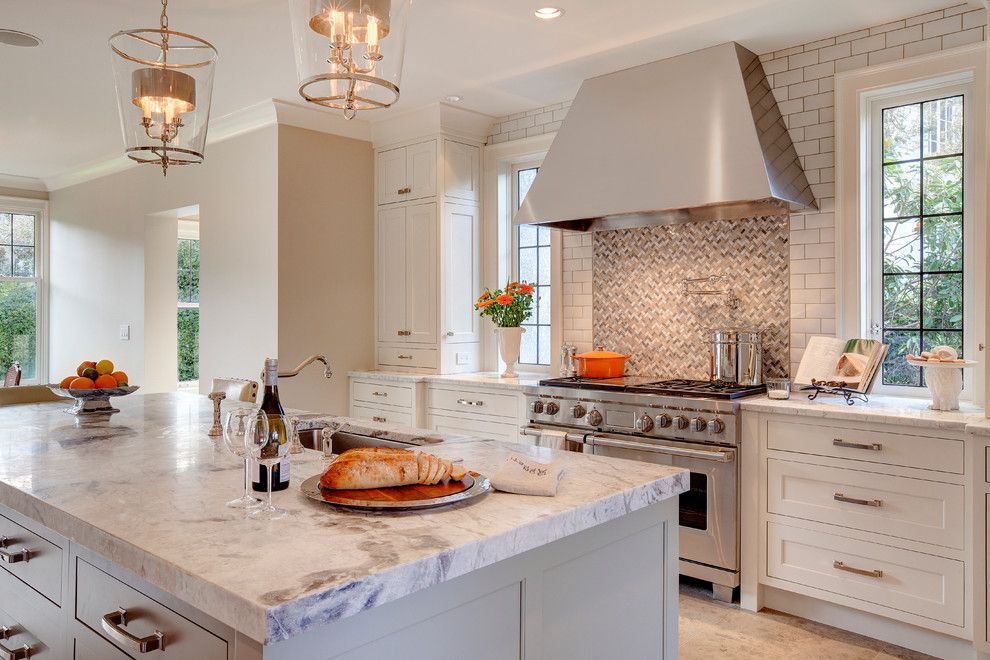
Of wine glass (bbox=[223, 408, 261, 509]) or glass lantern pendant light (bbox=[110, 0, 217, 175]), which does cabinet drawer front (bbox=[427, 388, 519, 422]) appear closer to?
glass lantern pendant light (bbox=[110, 0, 217, 175])

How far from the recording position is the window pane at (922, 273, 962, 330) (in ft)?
10.6

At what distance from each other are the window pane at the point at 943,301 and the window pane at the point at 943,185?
306 mm

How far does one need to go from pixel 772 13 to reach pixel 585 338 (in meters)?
2.00

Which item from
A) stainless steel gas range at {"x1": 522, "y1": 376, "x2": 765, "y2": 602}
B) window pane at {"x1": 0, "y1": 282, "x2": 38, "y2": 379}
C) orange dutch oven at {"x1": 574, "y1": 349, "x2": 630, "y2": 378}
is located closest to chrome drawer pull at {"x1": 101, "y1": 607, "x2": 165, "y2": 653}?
stainless steel gas range at {"x1": 522, "y1": 376, "x2": 765, "y2": 602}

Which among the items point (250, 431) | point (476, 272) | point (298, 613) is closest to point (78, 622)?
point (250, 431)

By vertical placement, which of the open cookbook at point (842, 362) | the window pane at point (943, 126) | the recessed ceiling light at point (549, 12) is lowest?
A: the open cookbook at point (842, 362)

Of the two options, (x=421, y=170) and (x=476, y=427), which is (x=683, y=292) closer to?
(x=476, y=427)

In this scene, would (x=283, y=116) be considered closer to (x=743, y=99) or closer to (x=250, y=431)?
(x=743, y=99)

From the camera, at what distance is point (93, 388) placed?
2920 mm

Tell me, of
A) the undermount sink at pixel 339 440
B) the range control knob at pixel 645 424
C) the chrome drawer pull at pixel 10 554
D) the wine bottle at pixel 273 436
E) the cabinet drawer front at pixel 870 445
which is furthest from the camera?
the range control knob at pixel 645 424

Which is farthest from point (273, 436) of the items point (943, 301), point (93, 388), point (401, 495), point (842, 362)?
point (943, 301)

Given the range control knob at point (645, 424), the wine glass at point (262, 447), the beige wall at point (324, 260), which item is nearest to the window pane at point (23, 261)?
the beige wall at point (324, 260)

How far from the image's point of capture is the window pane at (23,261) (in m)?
7.20

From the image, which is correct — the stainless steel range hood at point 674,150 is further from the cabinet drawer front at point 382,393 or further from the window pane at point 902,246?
the cabinet drawer front at point 382,393
